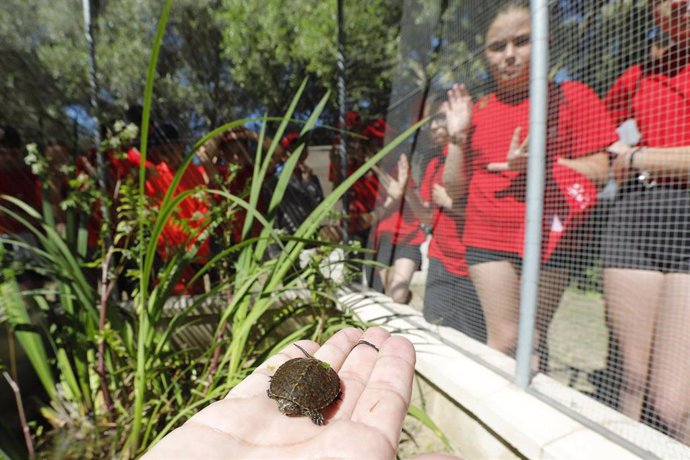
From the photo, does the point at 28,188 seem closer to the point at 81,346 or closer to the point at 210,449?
the point at 81,346

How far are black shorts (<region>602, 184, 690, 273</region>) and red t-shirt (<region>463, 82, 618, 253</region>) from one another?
290mm

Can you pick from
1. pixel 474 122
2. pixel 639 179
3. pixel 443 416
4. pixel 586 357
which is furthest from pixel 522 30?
pixel 586 357

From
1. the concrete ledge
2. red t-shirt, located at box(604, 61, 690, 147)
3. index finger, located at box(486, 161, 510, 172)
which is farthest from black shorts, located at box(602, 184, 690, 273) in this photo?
the concrete ledge

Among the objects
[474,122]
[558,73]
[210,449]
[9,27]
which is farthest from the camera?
[9,27]

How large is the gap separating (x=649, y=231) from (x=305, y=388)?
1.55 m

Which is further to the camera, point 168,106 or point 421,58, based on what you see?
point 168,106

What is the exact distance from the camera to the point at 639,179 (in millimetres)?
1513

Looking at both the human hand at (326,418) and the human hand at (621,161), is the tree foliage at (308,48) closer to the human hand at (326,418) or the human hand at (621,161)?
the human hand at (621,161)

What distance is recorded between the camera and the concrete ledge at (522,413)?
4.25 feet

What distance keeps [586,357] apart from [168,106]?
4.23 m

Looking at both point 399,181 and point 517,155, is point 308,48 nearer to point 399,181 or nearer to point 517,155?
point 399,181

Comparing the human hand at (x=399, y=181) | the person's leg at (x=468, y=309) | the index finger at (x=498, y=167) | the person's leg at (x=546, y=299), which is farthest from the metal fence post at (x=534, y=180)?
the human hand at (x=399, y=181)

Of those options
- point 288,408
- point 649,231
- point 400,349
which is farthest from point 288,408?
point 649,231

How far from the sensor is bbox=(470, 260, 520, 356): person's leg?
1941 mm
